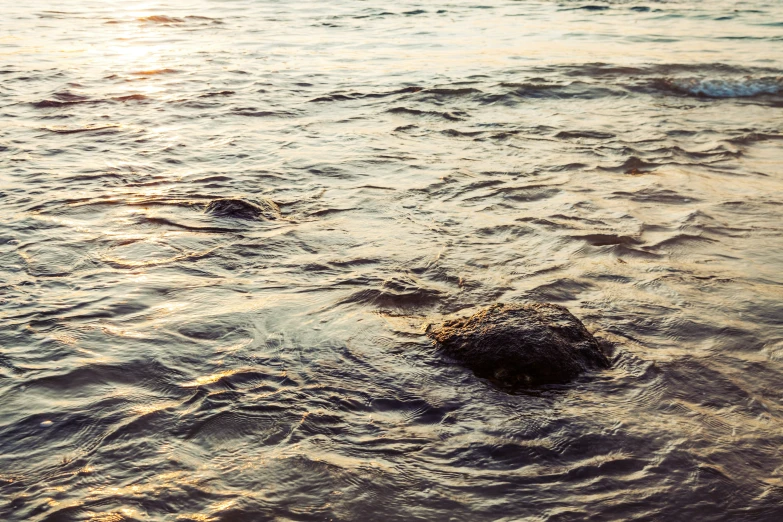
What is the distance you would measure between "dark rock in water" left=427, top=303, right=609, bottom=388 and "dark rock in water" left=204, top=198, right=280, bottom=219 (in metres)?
2.05

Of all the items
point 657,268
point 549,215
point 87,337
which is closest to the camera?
point 87,337

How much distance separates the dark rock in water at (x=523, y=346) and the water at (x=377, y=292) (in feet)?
0.26

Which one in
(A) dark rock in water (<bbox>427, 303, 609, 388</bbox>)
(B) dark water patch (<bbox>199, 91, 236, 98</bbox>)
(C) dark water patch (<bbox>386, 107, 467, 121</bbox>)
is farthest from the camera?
(B) dark water patch (<bbox>199, 91, 236, 98</bbox>)

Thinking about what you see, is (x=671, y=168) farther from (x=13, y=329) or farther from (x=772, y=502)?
(x=13, y=329)

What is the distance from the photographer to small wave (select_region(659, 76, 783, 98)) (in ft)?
30.7

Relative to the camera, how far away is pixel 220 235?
489cm

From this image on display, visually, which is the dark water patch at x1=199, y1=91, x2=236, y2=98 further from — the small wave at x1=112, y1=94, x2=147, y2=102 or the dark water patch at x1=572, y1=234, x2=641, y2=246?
the dark water patch at x1=572, y1=234, x2=641, y2=246

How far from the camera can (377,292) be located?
13.7 ft

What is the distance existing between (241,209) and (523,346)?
2.57 meters

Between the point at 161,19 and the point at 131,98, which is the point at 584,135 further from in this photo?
the point at 161,19

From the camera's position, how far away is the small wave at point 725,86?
368 inches

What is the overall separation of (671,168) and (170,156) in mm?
4196

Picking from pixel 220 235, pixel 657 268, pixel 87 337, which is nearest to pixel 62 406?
pixel 87 337

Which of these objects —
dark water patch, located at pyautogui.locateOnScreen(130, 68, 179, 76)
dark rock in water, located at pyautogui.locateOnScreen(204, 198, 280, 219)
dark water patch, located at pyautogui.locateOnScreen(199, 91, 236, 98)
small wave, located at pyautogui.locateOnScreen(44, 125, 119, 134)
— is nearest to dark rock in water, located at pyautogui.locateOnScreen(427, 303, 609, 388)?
dark rock in water, located at pyautogui.locateOnScreen(204, 198, 280, 219)
